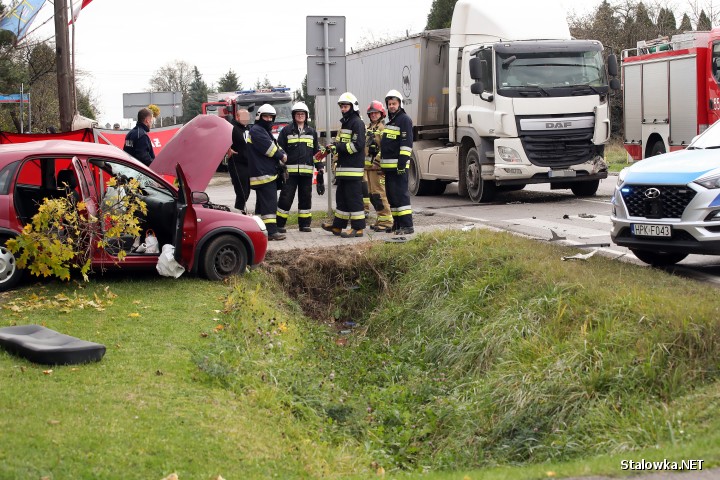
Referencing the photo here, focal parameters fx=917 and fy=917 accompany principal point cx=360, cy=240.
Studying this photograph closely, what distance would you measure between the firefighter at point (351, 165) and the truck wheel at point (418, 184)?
730 centimetres

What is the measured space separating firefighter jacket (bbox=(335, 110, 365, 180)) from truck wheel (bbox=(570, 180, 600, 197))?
689 cm

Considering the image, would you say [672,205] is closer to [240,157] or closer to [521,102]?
[240,157]

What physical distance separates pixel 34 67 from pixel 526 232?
35.7 meters

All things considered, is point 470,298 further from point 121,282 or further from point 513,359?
point 121,282

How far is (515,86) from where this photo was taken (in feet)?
54.4

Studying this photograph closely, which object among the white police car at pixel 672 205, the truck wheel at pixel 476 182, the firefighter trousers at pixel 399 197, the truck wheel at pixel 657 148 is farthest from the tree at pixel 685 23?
the white police car at pixel 672 205

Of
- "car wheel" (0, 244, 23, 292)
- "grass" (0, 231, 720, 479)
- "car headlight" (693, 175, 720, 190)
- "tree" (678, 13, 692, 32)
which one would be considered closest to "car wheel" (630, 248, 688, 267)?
"grass" (0, 231, 720, 479)

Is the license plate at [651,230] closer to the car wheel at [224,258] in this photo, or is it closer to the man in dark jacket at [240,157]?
the car wheel at [224,258]

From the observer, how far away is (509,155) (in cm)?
1672

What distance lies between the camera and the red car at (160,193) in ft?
29.2

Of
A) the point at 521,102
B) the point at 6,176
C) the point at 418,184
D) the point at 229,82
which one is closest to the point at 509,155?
the point at 521,102

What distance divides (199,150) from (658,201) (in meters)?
4.82

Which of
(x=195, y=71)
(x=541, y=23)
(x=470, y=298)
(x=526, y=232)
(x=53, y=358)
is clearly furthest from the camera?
(x=195, y=71)

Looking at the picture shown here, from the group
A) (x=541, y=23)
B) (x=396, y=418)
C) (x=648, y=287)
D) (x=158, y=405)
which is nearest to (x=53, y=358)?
(x=158, y=405)
